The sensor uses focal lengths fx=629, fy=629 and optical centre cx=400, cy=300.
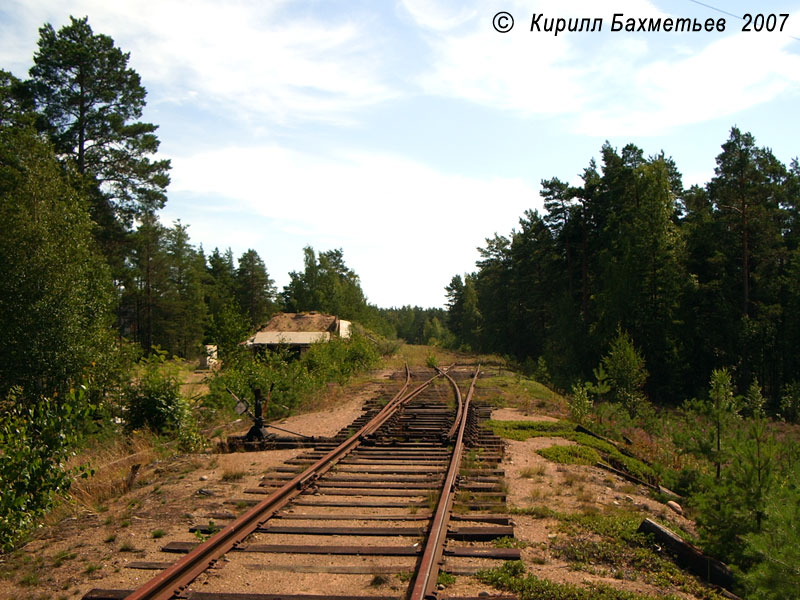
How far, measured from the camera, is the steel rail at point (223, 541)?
172 inches

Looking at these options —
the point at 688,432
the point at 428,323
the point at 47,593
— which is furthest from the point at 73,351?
the point at 428,323

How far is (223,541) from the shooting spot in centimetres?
545

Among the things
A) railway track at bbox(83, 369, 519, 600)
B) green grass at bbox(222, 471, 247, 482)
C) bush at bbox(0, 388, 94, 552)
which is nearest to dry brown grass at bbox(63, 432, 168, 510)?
bush at bbox(0, 388, 94, 552)

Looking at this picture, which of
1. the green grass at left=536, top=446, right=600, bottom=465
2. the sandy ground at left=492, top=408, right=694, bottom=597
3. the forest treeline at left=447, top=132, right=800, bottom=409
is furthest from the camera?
the forest treeline at left=447, top=132, right=800, bottom=409

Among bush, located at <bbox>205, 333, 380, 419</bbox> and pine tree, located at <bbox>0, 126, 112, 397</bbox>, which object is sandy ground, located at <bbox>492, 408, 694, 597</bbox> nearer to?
bush, located at <bbox>205, 333, 380, 419</bbox>

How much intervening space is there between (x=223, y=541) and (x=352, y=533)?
45.8 inches

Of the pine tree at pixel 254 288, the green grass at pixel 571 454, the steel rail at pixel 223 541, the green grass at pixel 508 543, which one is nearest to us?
the steel rail at pixel 223 541

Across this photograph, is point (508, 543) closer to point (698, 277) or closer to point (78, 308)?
point (78, 308)

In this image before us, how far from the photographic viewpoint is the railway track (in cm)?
459

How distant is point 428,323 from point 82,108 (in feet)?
373

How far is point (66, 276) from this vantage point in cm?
1711

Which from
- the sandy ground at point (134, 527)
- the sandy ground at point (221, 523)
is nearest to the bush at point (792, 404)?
the sandy ground at point (221, 523)

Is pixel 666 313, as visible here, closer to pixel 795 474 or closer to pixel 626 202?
pixel 626 202

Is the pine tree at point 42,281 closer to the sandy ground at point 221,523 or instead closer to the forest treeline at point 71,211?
the forest treeline at point 71,211
